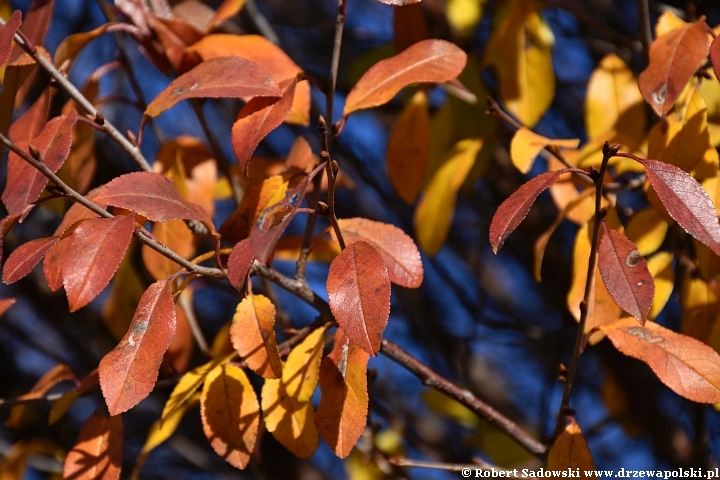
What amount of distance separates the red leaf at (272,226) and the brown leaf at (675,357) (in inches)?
14.4

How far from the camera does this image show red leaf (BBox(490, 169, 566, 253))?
56 cm

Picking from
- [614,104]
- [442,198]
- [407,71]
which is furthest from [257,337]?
[614,104]

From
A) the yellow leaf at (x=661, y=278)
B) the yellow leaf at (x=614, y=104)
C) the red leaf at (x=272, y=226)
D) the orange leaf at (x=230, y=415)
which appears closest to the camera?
the red leaf at (x=272, y=226)

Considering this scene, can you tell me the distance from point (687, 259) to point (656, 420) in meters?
0.75

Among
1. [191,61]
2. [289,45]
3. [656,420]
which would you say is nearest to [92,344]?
[289,45]

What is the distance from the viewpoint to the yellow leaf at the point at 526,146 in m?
0.74

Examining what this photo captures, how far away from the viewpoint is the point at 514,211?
571mm

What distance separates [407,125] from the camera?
3.37ft

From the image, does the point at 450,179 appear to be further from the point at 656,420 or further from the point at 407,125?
the point at 656,420

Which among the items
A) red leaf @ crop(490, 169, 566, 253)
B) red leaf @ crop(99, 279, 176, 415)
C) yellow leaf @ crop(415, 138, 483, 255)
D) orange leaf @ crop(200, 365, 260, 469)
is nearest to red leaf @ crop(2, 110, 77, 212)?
red leaf @ crop(99, 279, 176, 415)

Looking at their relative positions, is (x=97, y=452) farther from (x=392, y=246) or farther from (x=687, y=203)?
(x=687, y=203)

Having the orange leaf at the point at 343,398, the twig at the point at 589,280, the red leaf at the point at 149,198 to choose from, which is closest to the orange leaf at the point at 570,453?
the twig at the point at 589,280

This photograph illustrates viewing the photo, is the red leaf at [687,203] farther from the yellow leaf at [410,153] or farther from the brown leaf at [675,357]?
the yellow leaf at [410,153]

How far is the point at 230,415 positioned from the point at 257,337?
121mm
